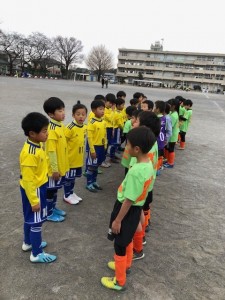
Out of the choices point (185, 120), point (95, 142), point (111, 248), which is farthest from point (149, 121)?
point (185, 120)

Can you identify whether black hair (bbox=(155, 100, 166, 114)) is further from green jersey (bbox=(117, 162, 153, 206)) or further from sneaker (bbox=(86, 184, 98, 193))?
green jersey (bbox=(117, 162, 153, 206))

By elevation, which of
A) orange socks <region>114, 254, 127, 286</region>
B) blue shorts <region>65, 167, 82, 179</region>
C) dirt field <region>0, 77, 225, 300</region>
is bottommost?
dirt field <region>0, 77, 225, 300</region>

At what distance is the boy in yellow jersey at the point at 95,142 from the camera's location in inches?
166

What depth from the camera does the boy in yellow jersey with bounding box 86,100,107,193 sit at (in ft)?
13.8

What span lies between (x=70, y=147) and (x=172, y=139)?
9.74 ft

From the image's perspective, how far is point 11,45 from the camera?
65.6 metres

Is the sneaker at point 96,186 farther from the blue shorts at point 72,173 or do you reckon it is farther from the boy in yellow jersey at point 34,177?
the boy in yellow jersey at point 34,177

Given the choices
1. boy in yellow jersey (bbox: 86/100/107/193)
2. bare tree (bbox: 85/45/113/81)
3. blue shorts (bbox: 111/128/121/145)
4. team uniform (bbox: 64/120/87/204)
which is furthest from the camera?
bare tree (bbox: 85/45/113/81)

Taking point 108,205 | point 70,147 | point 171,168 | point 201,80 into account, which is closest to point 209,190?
point 171,168

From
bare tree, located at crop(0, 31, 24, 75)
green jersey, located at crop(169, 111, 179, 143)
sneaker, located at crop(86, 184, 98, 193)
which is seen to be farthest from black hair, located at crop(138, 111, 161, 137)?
bare tree, located at crop(0, 31, 24, 75)

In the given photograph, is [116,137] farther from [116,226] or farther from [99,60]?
[99,60]

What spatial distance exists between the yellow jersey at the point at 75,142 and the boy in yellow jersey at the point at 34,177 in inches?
43.1

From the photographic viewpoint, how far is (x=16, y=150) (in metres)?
6.16

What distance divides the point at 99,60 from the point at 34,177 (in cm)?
8388
